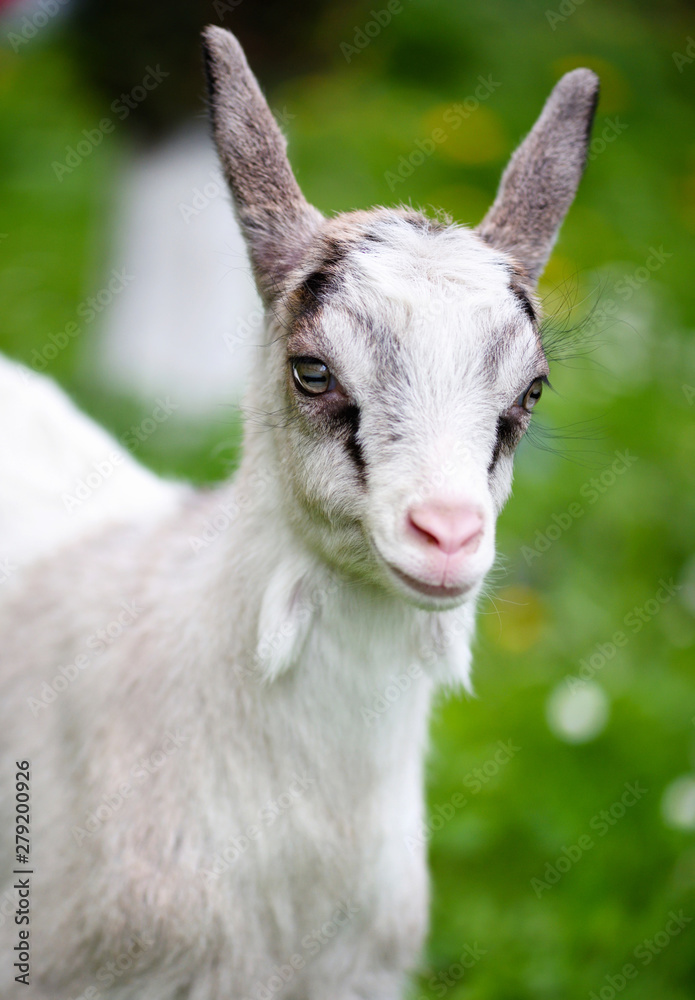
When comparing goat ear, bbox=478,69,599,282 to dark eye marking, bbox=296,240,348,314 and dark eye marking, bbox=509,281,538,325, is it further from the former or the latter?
dark eye marking, bbox=296,240,348,314

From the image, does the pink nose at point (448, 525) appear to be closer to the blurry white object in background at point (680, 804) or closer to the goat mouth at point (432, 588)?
the goat mouth at point (432, 588)

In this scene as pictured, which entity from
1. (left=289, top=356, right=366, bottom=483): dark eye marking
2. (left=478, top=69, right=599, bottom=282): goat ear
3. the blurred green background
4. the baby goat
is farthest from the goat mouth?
(left=478, top=69, right=599, bottom=282): goat ear

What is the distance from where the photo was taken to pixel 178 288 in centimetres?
713

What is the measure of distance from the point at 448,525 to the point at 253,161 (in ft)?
4.05

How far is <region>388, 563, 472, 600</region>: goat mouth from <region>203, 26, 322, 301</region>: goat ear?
941 mm

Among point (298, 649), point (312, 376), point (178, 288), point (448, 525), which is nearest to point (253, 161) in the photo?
point (312, 376)

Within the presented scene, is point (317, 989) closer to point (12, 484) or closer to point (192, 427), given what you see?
point (12, 484)

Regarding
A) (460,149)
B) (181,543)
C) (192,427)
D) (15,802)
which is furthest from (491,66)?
(15,802)

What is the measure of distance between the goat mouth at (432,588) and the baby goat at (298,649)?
0.6 inches

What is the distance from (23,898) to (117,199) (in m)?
6.05

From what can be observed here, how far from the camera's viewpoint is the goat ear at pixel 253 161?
2699 mm

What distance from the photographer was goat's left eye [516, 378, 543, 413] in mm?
2486

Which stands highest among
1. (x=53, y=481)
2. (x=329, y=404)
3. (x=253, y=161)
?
(x=253, y=161)

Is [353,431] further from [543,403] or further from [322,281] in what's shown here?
[543,403]
